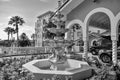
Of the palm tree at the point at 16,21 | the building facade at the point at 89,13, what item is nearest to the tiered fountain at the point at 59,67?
the building facade at the point at 89,13

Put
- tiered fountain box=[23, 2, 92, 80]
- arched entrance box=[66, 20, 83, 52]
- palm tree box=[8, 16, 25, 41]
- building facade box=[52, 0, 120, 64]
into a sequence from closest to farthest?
tiered fountain box=[23, 2, 92, 80]
building facade box=[52, 0, 120, 64]
arched entrance box=[66, 20, 83, 52]
palm tree box=[8, 16, 25, 41]

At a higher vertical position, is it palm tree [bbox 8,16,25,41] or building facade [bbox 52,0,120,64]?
palm tree [bbox 8,16,25,41]

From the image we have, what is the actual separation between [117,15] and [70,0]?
3.80m

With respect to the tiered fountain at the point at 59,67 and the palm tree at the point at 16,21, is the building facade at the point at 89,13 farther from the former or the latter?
the palm tree at the point at 16,21

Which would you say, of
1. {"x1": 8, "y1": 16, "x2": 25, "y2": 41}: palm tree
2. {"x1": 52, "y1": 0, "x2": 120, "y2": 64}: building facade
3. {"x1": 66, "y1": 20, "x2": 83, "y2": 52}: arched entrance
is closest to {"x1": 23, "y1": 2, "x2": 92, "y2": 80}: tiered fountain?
{"x1": 66, "y1": 20, "x2": 83, "y2": 52}: arched entrance

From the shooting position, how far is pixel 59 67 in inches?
234

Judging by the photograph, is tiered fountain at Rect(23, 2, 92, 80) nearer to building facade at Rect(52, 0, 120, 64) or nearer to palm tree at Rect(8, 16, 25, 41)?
building facade at Rect(52, 0, 120, 64)

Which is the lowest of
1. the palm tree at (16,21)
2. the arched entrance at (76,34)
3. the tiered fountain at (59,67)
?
the tiered fountain at (59,67)

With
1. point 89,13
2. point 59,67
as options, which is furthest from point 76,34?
point 59,67

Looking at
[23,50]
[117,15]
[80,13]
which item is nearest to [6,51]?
[23,50]

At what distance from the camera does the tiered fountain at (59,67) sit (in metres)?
4.46

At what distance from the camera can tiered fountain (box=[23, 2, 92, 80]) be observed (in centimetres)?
446

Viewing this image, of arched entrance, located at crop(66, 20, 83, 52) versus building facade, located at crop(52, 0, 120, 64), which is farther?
arched entrance, located at crop(66, 20, 83, 52)

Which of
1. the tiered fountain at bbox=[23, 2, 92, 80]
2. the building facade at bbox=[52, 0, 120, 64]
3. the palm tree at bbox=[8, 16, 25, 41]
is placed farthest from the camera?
the palm tree at bbox=[8, 16, 25, 41]
